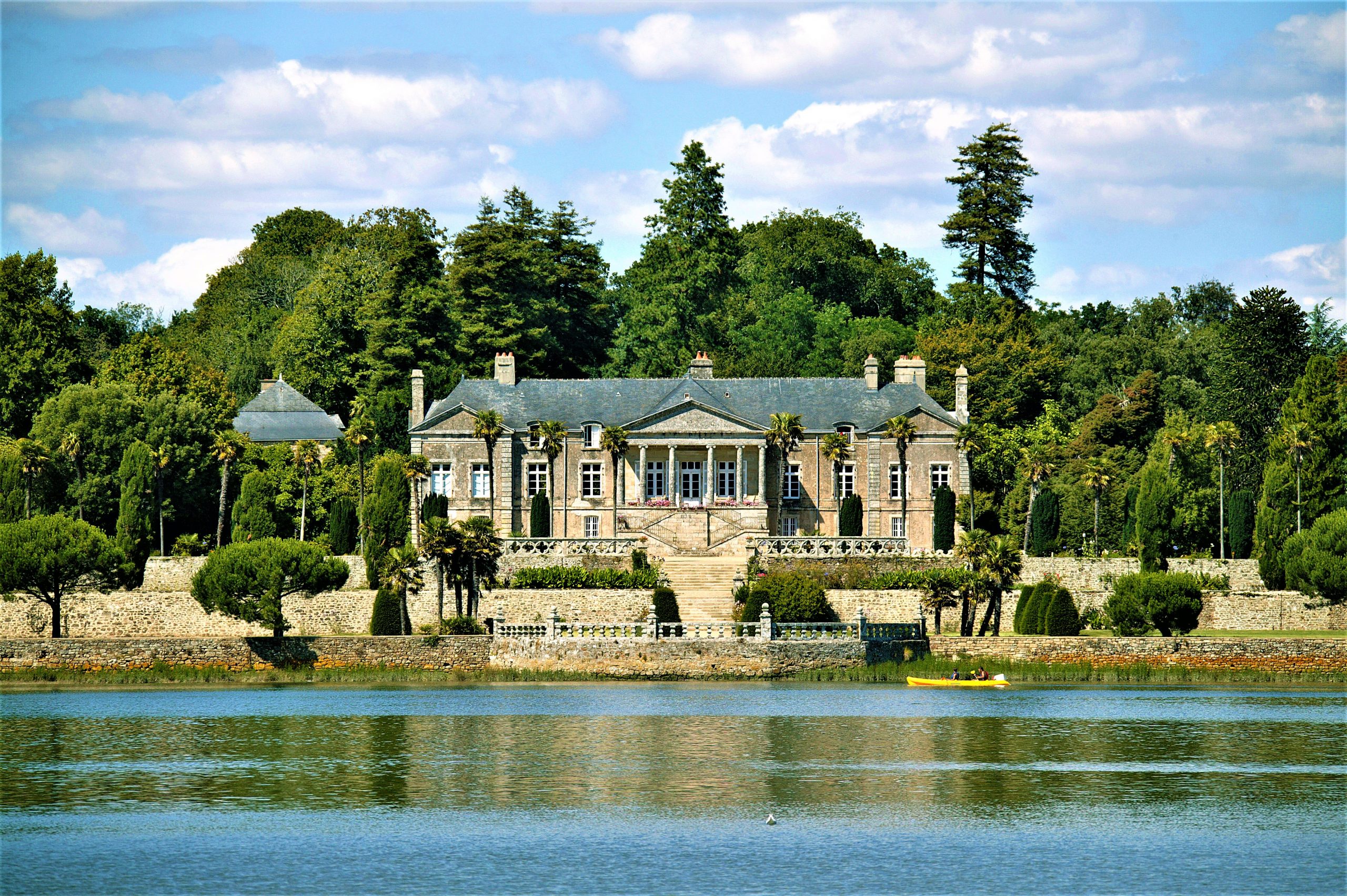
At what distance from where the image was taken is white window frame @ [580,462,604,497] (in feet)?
231

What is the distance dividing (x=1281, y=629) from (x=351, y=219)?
53568mm

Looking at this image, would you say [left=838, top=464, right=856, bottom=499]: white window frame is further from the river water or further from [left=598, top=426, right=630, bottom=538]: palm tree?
the river water

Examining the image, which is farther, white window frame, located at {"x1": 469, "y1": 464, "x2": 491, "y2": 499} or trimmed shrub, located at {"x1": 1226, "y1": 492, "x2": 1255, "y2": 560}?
white window frame, located at {"x1": 469, "y1": 464, "x2": 491, "y2": 499}

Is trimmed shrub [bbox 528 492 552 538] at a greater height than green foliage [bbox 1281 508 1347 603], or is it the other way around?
trimmed shrub [bbox 528 492 552 538]

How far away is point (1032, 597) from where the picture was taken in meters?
56.4

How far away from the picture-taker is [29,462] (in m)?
66.8

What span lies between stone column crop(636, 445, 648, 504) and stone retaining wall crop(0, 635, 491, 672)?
1740 centimetres

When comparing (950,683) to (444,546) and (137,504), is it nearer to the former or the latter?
(444,546)

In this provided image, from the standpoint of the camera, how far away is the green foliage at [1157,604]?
53875mm

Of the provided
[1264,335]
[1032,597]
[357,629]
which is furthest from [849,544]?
[1264,335]

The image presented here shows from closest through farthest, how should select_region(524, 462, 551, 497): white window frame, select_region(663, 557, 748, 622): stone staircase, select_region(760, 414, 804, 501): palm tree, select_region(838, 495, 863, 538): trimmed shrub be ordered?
1. select_region(663, 557, 748, 622): stone staircase
2. select_region(838, 495, 863, 538): trimmed shrub
3. select_region(760, 414, 804, 501): palm tree
4. select_region(524, 462, 551, 497): white window frame

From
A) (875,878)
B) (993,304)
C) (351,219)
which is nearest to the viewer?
(875,878)

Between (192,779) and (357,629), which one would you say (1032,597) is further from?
(192,779)

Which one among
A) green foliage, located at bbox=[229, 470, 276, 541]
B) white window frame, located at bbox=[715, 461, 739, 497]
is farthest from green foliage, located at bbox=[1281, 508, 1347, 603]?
green foliage, located at bbox=[229, 470, 276, 541]
